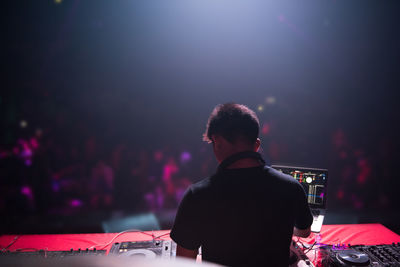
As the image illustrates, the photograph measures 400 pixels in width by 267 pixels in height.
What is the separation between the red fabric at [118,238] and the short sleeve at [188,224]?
3.20 ft

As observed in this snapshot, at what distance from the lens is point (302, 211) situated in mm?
1062

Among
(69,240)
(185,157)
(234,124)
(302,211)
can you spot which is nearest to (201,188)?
(234,124)

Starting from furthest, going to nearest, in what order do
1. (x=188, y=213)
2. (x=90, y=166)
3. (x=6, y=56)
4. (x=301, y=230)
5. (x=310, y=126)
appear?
(x=310, y=126) < (x=90, y=166) < (x=6, y=56) < (x=301, y=230) < (x=188, y=213)

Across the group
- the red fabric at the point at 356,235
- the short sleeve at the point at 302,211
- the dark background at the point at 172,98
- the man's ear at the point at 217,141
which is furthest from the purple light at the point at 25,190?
the red fabric at the point at 356,235

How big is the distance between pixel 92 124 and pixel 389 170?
110 inches

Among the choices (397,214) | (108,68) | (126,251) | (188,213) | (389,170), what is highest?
(108,68)

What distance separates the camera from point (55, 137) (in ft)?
6.32

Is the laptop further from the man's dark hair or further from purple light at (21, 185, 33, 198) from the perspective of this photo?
purple light at (21, 185, 33, 198)

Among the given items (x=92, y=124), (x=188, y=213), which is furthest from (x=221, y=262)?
(x=92, y=124)

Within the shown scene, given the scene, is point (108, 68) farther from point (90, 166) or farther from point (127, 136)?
point (90, 166)

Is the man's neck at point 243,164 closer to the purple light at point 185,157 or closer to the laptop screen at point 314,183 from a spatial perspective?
the laptop screen at point 314,183

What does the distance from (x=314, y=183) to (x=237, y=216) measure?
3.68ft

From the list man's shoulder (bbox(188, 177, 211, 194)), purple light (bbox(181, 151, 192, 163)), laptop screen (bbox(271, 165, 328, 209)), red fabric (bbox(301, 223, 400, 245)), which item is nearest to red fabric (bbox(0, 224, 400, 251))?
red fabric (bbox(301, 223, 400, 245))

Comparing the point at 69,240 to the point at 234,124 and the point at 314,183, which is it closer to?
the point at 234,124
